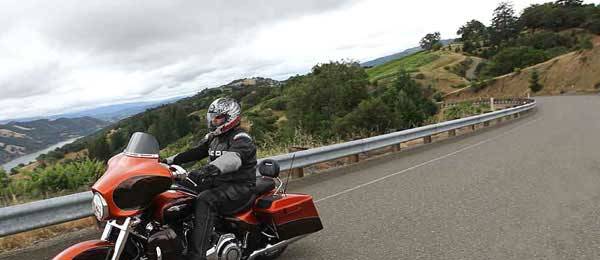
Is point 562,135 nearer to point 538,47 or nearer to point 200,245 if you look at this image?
point 200,245

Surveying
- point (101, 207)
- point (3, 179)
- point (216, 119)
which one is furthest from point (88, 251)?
point (3, 179)

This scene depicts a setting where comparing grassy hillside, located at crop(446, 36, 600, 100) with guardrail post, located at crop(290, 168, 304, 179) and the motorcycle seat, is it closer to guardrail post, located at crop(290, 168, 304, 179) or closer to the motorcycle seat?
guardrail post, located at crop(290, 168, 304, 179)

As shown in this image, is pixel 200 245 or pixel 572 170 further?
pixel 572 170

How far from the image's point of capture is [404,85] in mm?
82438

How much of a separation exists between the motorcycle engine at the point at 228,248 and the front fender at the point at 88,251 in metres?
1.04

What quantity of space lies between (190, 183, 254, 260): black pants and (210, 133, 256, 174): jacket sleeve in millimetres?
279

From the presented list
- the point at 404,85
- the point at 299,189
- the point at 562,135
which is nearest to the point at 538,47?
the point at 404,85

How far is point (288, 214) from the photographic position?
4824 millimetres

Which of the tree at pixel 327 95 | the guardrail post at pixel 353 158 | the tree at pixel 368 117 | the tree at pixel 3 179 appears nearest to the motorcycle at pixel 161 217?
the tree at pixel 3 179

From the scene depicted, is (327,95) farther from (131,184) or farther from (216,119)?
(131,184)

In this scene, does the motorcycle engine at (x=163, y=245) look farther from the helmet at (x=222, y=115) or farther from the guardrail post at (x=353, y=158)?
Result: the guardrail post at (x=353, y=158)

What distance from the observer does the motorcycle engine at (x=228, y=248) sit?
4.16m

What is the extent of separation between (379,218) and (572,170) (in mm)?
5214

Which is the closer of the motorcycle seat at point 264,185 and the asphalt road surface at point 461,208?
the motorcycle seat at point 264,185
